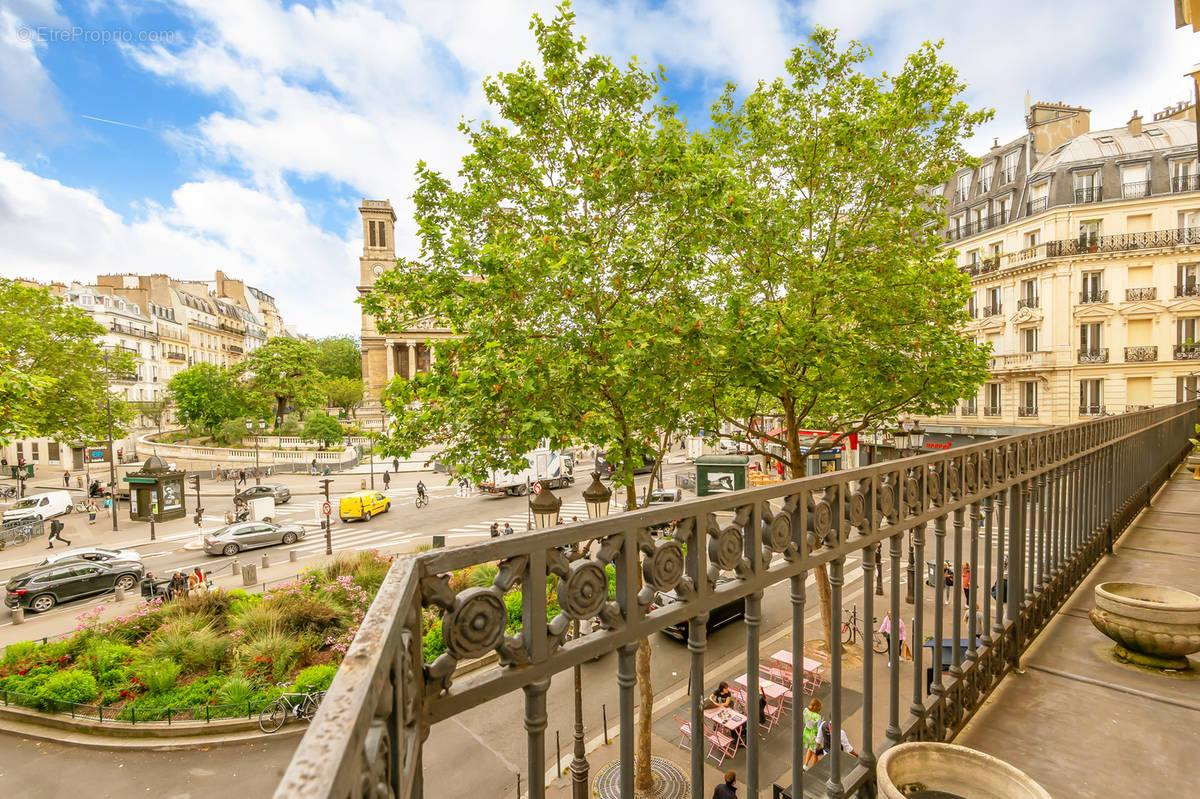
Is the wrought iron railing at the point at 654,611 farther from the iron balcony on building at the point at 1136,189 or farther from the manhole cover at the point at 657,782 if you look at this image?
the iron balcony on building at the point at 1136,189

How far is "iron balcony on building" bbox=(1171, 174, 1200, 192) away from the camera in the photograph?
1135 inches

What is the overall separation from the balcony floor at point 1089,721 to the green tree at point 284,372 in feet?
209

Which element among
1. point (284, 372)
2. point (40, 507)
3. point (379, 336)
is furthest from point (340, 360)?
point (40, 507)

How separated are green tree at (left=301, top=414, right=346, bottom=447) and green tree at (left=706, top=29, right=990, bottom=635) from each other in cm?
4955

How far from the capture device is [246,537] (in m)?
24.8

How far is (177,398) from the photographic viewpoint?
57000mm

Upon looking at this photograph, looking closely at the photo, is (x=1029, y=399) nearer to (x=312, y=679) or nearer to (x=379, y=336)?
(x=312, y=679)

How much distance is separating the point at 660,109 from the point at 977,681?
31.3ft

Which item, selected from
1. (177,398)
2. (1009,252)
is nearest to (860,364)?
(1009,252)

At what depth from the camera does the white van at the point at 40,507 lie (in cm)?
2938

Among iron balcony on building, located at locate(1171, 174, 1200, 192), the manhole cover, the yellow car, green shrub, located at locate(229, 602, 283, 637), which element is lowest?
the manhole cover

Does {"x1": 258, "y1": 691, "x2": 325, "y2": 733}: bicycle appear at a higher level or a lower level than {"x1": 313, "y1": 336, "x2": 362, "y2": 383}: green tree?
lower

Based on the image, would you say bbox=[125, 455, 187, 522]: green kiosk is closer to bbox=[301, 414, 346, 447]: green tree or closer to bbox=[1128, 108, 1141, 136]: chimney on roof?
bbox=[301, 414, 346, 447]: green tree

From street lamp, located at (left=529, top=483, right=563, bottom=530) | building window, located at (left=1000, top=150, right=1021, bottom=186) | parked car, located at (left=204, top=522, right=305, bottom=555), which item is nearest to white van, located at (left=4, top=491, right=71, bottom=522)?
parked car, located at (left=204, top=522, right=305, bottom=555)
